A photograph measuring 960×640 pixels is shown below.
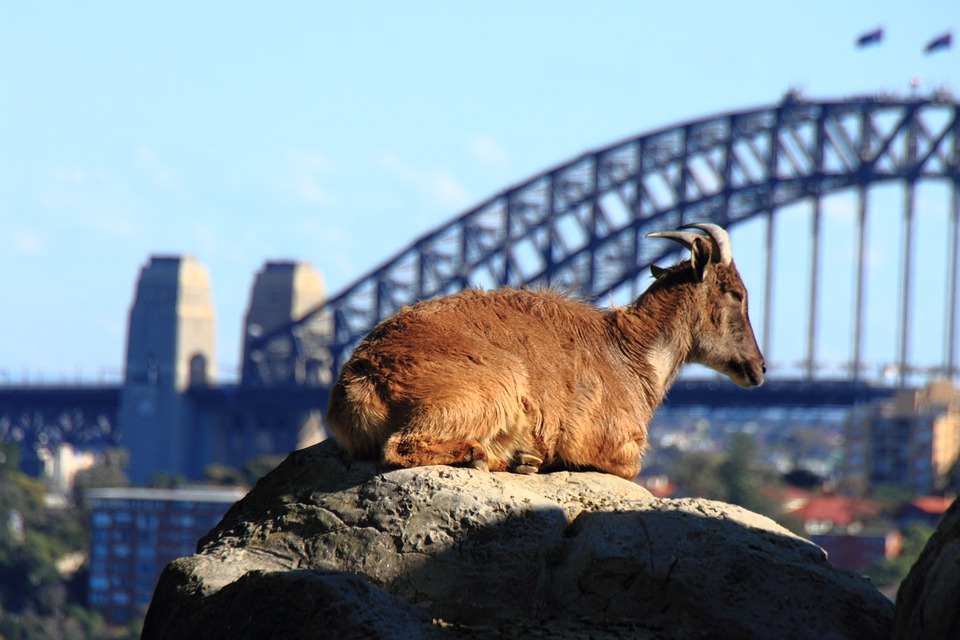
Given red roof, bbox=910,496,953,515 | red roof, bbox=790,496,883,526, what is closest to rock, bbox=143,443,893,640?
red roof, bbox=910,496,953,515

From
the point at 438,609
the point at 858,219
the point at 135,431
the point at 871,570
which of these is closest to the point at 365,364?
the point at 438,609

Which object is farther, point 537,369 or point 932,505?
point 932,505

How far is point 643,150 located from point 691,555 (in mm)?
78042

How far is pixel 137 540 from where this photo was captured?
66.7m

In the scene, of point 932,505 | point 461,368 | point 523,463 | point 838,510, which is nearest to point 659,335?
point 523,463

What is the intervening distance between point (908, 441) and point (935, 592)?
8792cm

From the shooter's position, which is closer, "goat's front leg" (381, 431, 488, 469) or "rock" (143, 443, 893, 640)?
"rock" (143, 443, 893, 640)

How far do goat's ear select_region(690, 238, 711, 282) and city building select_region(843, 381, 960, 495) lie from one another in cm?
8029

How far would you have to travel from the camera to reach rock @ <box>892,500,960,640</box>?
6.74 metres

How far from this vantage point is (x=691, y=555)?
26.4 feet

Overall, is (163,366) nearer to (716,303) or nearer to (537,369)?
(716,303)

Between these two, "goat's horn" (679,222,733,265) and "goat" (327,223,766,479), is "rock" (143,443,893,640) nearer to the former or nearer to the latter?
"goat" (327,223,766,479)

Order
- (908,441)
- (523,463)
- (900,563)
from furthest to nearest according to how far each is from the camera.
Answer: (908,441) → (900,563) → (523,463)

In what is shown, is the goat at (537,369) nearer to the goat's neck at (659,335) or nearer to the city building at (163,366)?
the goat's neck at (659,335)
